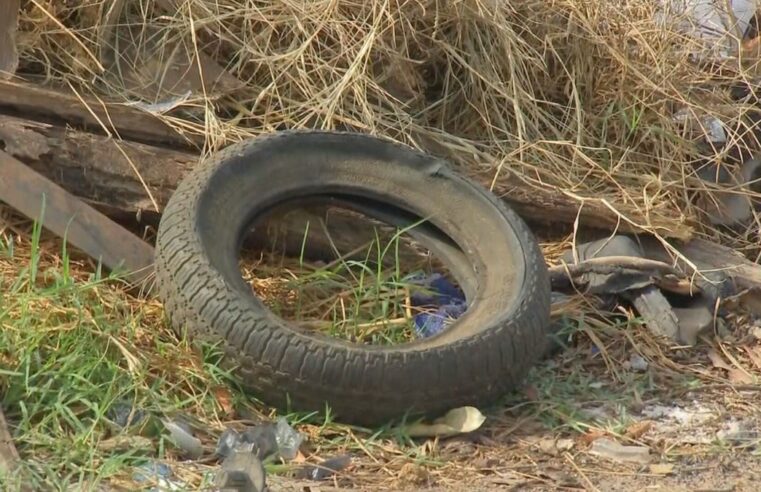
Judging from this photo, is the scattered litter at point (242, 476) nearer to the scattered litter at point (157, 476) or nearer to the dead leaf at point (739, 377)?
the scattered litter at point (157, 476)

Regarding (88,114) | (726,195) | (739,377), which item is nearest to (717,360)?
(739,377)

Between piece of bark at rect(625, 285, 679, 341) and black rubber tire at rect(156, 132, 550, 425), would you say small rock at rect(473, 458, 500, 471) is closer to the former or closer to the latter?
black rubber tire at rect(156, 132, 550, 425)

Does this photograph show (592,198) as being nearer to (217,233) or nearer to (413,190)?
(413,190)

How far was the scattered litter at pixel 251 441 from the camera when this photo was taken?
3.49 meters

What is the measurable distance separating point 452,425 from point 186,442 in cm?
82

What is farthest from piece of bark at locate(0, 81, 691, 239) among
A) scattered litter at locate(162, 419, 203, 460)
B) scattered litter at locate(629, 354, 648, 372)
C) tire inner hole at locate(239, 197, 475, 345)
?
scattered litter at locate(162, 419, 203, 460)

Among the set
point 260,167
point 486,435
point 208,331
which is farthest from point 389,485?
point 260,167

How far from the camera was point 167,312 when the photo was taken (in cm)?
393

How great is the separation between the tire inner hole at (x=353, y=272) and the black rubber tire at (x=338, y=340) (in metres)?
0.07

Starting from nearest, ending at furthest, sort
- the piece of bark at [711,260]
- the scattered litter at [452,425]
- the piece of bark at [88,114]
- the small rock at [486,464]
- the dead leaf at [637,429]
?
the small rock at [486,464] < the scattered litter at [452,425] < the dead leaf at [637,429] < the piece of bark at [88,114] < the piece of bark at [711,260]

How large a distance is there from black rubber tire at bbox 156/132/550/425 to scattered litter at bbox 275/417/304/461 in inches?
4.0

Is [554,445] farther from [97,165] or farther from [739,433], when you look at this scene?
[97,165]

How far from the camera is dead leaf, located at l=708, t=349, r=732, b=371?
444 cm

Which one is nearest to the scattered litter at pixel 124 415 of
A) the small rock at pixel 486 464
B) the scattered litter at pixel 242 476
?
the scattered litter at pixel 242 476
